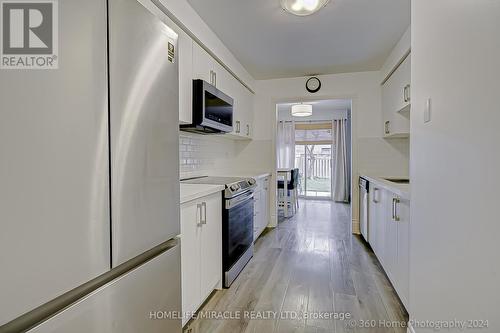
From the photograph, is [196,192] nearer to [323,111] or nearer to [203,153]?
[203,153]

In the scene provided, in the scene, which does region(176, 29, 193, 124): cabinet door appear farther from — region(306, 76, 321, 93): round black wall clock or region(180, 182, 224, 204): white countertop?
region(306, 76, 321, 93): round black wall clock

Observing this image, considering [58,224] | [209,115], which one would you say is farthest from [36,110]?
[209,115]

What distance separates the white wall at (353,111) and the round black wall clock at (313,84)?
64mm

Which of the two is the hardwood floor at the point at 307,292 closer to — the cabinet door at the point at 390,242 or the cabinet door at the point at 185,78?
the cabinet door at the point at 390,242

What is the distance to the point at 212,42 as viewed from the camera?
8.66 ft

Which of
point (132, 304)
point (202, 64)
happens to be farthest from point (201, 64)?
point (132, 304)

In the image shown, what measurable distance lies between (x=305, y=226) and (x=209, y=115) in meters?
2.75

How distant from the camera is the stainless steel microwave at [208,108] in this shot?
2242 millimetres

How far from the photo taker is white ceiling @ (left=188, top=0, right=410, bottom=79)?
222cm

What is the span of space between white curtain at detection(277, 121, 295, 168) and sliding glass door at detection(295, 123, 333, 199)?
0.32 meters

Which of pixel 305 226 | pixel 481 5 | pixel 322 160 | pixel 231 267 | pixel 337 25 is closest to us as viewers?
pixel 481 5

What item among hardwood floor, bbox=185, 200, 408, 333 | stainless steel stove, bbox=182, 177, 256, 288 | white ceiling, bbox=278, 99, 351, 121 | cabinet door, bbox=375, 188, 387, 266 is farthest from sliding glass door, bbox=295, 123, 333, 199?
stainless steel stove, bbox=182, 177, 256, 288

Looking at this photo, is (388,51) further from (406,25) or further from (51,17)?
(51,17)

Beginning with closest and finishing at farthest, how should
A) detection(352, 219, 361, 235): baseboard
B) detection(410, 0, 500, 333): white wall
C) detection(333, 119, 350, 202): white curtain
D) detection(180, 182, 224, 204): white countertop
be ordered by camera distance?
detection(410, 0, 500, 333): white wall
detection(180, 182, 224, 204): white countertop
detection(352, 219, 361, 235): baseboard
detection(333, 119, 350, 202): white curtain
